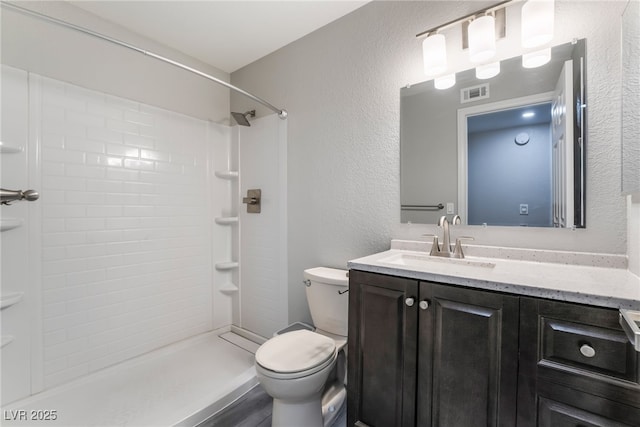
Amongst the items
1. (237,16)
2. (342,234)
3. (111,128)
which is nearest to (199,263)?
(111,128)

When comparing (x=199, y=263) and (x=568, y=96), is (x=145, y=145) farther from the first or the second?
(x=568, y=96)

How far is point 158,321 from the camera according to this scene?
2.19m

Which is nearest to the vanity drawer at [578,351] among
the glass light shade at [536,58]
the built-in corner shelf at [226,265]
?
the glass light shade at [536,58]

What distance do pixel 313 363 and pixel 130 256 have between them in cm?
165

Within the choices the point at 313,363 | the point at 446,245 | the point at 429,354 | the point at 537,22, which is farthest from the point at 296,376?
the point at 537,22

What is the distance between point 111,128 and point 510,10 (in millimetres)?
2546

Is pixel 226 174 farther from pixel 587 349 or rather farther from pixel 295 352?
pixel 587 349

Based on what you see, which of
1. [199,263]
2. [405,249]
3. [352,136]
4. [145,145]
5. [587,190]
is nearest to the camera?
[587,190]

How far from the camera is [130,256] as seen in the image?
6.73 ft

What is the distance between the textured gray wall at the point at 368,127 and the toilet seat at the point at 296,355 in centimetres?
56

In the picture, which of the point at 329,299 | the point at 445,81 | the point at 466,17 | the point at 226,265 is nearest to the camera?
the point at 466,17

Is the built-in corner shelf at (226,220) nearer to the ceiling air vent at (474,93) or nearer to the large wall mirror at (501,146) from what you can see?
the large wall mirror at (501,146)

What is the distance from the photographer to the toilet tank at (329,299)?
1.63m

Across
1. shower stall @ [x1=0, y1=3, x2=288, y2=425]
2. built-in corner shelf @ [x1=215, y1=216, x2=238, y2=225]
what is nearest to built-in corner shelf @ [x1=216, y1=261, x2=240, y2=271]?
shower stall @ [x1=0, y1=3, x2=288, y2=425]
